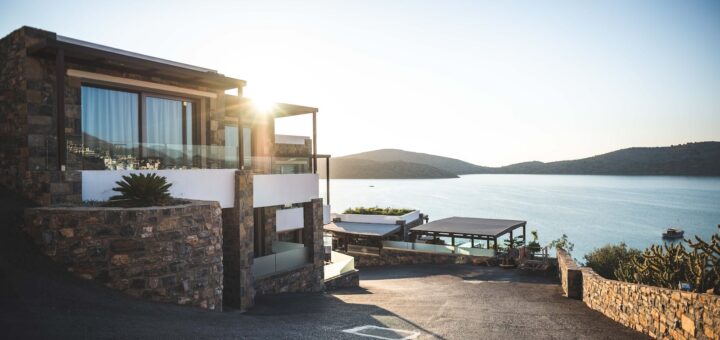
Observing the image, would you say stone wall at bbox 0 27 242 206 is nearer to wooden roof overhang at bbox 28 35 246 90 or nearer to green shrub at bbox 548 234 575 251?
wooden roof overhang at bbox 28 35 246 90

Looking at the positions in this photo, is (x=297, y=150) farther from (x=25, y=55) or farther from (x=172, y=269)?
(x=172, y=269)

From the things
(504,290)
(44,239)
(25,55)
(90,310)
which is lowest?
(504,290)

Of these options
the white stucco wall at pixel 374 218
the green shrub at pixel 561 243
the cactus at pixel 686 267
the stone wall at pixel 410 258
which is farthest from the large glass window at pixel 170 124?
the white stucco wall at pixel 374 218

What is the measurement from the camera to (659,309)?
7914mm

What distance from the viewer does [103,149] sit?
33.8 feet

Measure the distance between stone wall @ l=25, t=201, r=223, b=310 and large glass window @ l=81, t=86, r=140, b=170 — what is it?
115 inches

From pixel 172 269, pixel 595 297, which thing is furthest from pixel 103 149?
pixel 595 297

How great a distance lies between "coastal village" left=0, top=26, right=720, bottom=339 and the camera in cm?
709

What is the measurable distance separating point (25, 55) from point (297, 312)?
909 centimetres

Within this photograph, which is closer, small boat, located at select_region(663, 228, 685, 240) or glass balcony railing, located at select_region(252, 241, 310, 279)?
glass balcony railing, located at select_region(252, 241, 310, 279)

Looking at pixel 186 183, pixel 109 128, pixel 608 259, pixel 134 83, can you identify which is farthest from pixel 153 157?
pixel 608 259

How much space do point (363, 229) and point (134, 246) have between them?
2362 centimetres

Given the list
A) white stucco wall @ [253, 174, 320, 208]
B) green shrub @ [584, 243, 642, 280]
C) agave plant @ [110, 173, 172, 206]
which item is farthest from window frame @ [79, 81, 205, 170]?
green shrub @ [584, 243, 642, 280]

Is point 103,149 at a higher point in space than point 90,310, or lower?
higher
